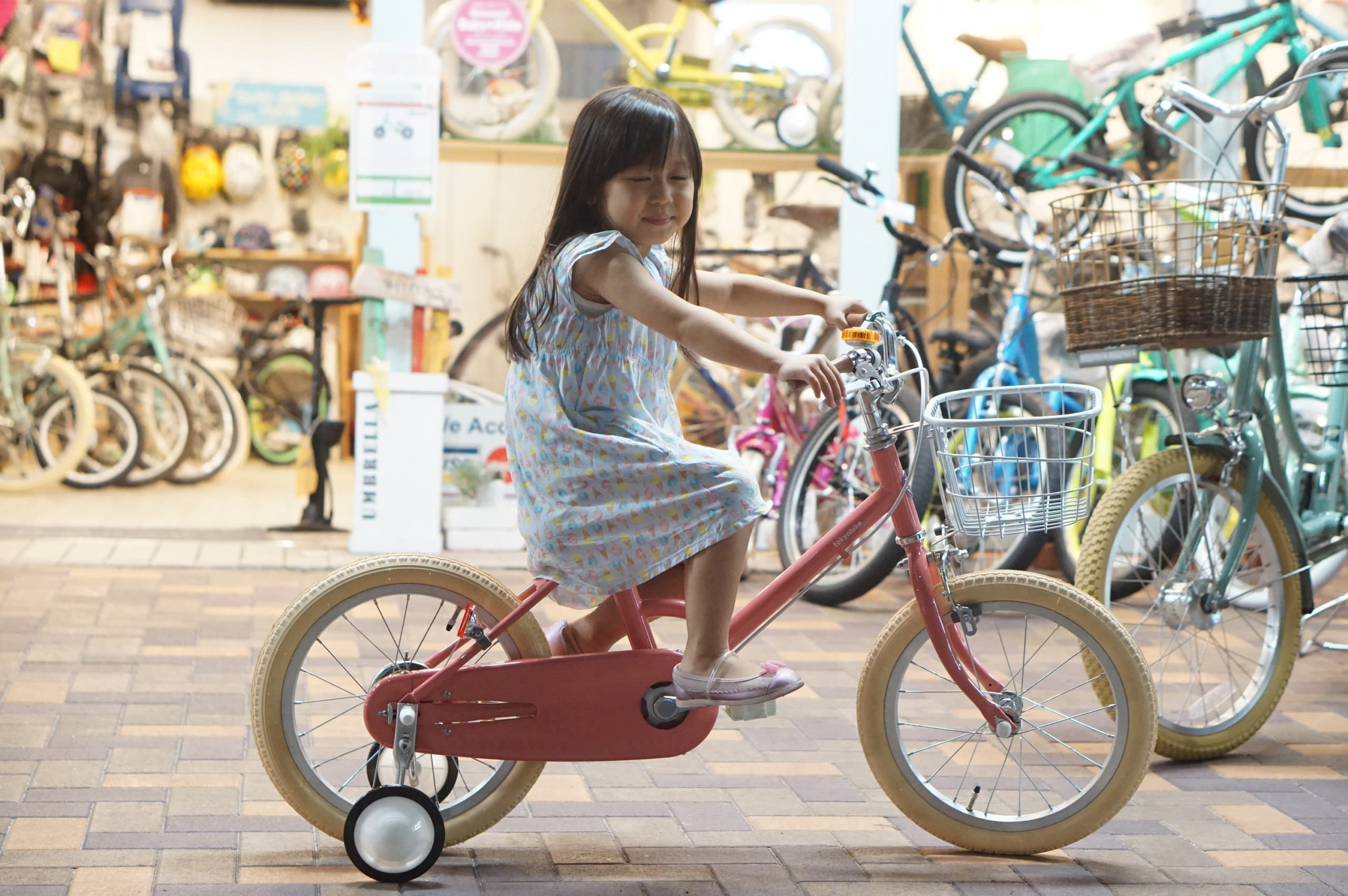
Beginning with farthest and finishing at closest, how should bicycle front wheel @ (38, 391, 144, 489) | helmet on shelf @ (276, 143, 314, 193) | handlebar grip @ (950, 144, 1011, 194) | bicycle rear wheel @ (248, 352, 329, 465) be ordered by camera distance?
helmet on shelf @ (276, 143, 314, 193) → bicycle rear wheel @ (248, 352, 329, 465) → bicycle front wheel @ (38, 391, 144, 489) → handlebar grip @ (950, 144, 1011, 194)

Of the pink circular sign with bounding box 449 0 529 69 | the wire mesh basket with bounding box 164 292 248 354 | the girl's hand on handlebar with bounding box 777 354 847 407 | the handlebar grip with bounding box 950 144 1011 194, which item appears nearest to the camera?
the girl's hand on handlebar with bounding box 777 354 847 407

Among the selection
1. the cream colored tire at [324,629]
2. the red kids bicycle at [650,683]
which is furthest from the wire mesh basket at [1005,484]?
the cream colored tire at [324,629]

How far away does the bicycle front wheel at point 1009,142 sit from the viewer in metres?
5.36

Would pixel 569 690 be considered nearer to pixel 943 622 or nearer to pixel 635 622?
pixel 635 622

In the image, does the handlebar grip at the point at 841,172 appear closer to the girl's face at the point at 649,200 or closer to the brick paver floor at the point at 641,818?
the brick paver floor at the point at 641,818

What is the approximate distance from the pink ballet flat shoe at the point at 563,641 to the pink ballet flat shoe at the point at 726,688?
0.71ft

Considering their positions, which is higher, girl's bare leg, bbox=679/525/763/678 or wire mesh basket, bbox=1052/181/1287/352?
wire mesh basket, bbox=1052/181/1287/352

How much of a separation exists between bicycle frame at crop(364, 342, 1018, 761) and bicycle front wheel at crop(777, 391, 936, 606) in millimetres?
2247

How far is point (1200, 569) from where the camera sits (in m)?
2.99

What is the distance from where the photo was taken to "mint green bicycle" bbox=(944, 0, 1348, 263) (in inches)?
199

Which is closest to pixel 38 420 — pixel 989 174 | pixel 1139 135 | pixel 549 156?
pixel 549 156

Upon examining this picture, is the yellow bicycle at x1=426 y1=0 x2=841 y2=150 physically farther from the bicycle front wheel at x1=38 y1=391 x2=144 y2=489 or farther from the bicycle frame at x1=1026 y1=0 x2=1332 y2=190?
the bicycle front wheel at x1=38 y1=391 x2=144 y2=489

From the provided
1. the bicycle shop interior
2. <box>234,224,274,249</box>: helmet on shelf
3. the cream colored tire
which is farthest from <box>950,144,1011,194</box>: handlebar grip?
<box>234,224,274,249</box>: helmet on shelf

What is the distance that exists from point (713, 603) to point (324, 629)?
2.13 feet
